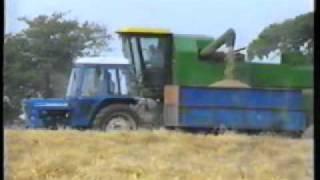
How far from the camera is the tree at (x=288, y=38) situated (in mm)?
1416

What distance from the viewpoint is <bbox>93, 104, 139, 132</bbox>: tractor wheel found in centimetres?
148

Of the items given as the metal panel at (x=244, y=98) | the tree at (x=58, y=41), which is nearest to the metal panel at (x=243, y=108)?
the metal panel at (x=244, y=98)

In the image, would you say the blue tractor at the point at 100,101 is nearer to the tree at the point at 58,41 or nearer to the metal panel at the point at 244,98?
the tree at the point at 58,41

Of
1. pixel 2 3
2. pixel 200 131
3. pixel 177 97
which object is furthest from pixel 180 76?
pixel 2 3

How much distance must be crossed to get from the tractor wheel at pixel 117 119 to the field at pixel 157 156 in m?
0.02

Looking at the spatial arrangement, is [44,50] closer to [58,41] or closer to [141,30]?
[58,41]

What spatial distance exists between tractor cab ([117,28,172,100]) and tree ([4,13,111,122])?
0.07m

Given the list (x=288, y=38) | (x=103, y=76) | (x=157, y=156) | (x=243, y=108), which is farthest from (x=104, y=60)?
(x=288, y=38)

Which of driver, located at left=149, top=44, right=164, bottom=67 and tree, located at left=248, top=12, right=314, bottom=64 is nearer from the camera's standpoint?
tree, located at left=248, top=12, right=314, bottom=64

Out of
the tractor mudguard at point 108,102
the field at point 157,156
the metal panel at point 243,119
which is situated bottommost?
the field at point 157,156

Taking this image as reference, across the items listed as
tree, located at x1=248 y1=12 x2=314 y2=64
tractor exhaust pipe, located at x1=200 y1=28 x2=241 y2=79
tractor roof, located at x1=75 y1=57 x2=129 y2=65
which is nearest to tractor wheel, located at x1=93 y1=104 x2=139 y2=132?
tractor roof, located at x1=75 y1=57 x2=129 y2=65

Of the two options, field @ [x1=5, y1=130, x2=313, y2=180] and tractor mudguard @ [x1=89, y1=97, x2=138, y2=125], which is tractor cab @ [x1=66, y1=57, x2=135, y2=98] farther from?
field @ [x1=5, y1=130, x2=313, y2=180]

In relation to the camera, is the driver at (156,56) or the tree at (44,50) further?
the driver at (156,56)
